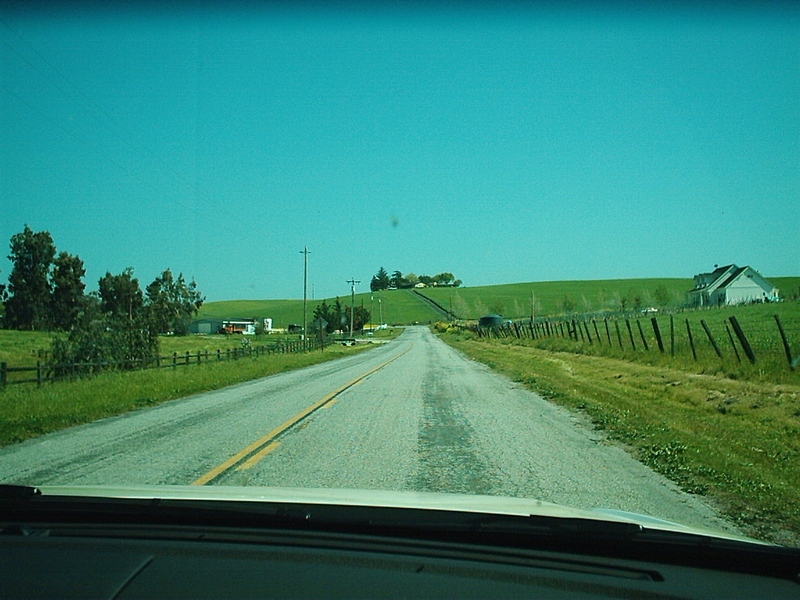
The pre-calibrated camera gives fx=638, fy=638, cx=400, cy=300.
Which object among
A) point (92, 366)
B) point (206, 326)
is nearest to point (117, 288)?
point (206, 326)

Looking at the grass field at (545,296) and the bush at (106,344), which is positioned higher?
the grass field at (545,296)

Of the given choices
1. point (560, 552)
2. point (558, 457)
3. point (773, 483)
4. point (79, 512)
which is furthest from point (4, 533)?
point (773, 483)

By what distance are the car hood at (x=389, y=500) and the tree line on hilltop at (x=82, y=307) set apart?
26.0 meters

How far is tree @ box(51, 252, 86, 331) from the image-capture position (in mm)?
58469

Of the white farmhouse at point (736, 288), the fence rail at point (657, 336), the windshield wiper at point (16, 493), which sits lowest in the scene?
the windshield wiper at point (16, 493)

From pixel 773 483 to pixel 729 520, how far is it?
156 centimetres

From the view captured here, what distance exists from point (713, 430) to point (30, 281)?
191ft

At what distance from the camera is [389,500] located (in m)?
3.56

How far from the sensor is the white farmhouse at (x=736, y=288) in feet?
162

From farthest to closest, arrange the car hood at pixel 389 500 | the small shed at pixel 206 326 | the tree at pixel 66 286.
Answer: the small shed at pixel 206 326
the tree at pixel 66 286
the car hood at pixel 389 500

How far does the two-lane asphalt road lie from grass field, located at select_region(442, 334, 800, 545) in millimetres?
397

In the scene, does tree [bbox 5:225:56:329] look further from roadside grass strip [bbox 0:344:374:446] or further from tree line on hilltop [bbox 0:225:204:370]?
roadside grass strip [bbox 0:344:374:446]

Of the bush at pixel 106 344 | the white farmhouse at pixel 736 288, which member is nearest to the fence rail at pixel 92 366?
the bush at pixel 106 344

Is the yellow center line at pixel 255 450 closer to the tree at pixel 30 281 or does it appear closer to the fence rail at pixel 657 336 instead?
the fence rail at pixel 657 336
